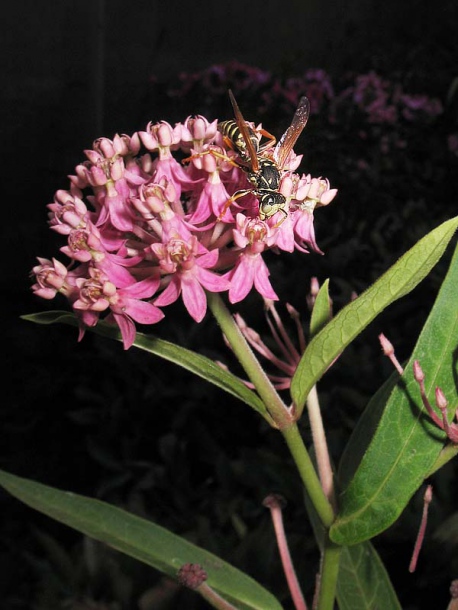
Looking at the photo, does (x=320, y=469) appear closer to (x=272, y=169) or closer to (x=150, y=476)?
(x=272, y=169)

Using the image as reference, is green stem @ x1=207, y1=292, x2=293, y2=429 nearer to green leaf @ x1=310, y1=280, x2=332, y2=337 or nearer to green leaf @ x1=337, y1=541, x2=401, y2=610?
green leaf @ x1=310, y1=280, x2=332, y2=337

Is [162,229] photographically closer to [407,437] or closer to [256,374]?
[256,374]

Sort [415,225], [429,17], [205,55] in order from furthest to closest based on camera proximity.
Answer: [429,17] → [205,55] → [415,225]

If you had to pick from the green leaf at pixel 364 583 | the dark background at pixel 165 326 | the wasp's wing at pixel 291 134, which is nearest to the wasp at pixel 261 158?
the wasp's wing at pixel 291 134

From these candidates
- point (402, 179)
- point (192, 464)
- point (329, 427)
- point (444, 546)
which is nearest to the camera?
point (444, 546)

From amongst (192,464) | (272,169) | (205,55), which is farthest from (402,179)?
(272,169)
